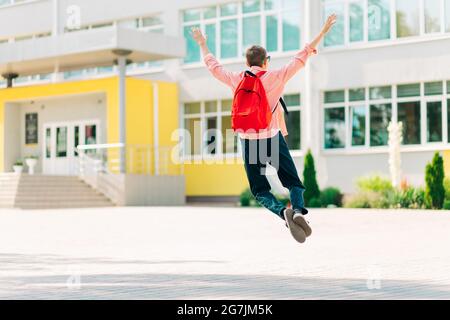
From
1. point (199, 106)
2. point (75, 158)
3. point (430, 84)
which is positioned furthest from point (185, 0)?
point (430, 84)

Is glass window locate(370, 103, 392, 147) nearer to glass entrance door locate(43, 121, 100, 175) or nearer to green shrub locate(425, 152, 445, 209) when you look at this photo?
green shrub locate(425, 152, 445, 209)

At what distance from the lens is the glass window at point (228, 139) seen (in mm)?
33281

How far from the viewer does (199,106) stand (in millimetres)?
34281

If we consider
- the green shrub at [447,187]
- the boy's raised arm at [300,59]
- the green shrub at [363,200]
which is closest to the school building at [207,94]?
the green shrub at [447,187]

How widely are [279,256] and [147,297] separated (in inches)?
162

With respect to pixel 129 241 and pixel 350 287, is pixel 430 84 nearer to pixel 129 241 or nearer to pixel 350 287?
pixel 129 241

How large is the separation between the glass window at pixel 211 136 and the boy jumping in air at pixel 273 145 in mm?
26503

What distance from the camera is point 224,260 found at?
1064 centimetres

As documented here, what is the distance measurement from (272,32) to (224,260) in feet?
73.6

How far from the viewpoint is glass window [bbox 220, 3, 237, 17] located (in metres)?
33.2

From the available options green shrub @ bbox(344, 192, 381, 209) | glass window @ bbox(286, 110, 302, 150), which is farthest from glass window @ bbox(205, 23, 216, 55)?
green shrub @ bbox(344, 192, 381, 209)

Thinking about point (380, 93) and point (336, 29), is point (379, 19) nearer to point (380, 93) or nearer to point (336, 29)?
point (336, 29)

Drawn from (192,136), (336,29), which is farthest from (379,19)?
(192,136)

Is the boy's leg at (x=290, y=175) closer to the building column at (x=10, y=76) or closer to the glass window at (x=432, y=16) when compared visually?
the glass window at (x=432, y=16)
